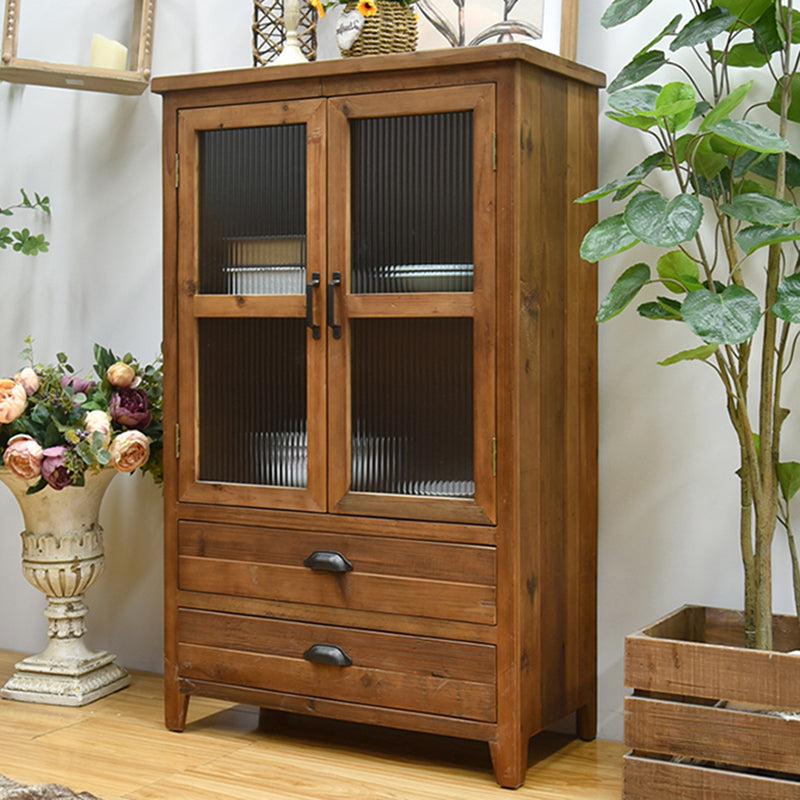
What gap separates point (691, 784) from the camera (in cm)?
203

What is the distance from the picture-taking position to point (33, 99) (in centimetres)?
334

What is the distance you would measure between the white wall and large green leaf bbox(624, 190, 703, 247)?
63 cm

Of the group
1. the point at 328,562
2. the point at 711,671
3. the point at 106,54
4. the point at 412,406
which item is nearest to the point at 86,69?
the point at 106,54

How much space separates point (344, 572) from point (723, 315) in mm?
981

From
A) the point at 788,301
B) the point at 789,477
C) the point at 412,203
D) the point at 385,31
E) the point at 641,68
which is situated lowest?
the point at 789,477

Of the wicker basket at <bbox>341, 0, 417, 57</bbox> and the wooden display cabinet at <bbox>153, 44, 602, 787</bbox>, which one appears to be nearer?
the wooden display cabinet at <bbox>153, 44, 602, 787</bbox>

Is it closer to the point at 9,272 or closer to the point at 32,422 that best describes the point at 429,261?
the point at 32,422

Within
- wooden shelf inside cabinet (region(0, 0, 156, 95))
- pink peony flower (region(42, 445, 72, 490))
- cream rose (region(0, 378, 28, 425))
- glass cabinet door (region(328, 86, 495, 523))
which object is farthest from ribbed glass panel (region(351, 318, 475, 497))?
wooden shelf inside cabinet (region(0, 0, 156, 95))

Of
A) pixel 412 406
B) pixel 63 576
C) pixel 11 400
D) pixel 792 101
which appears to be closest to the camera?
pixel 792 101

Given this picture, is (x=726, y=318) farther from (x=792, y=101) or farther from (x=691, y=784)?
(x=691, y=784)

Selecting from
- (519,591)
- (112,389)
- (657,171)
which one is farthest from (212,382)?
(657,171)

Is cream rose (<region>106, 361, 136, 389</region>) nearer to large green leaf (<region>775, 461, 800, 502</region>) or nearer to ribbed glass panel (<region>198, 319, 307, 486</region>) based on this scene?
ribbed glass panel (<region>198, 319, 307, 486</region>)

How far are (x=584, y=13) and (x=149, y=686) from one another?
2.01m

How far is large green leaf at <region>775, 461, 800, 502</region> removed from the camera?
87.6 inches
